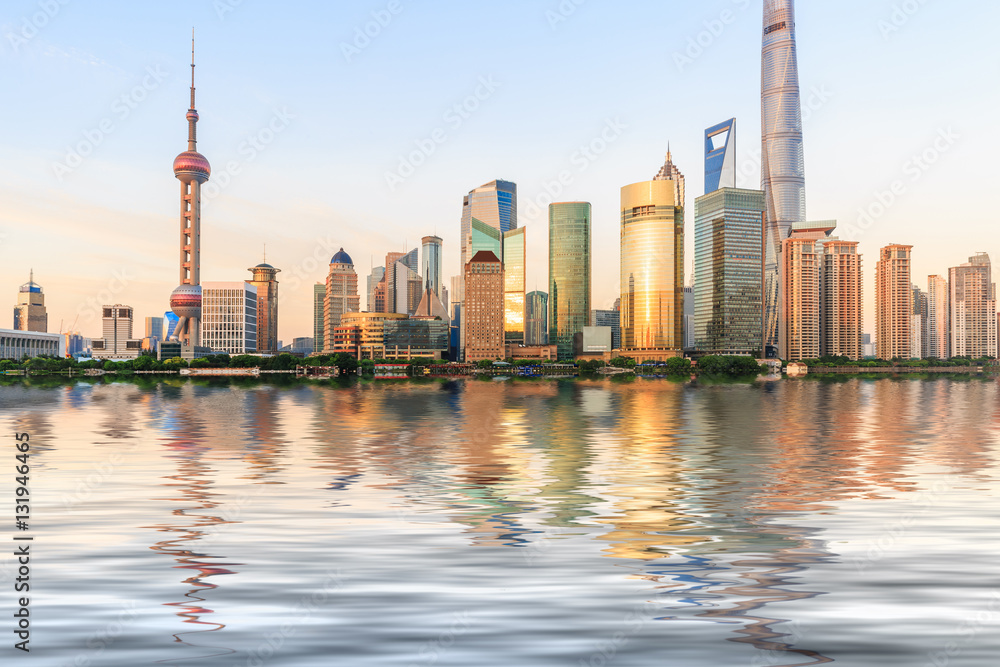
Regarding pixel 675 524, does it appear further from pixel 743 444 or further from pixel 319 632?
pixel 743 444

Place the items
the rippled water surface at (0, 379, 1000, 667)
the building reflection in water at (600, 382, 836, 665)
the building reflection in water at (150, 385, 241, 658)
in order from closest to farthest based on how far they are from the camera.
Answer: the rippled water surface at (0, 379, 1000, 667), the building reflection in water at (150, 385, 241, 658), the building reflection in water at (600, 382, 836, 665)

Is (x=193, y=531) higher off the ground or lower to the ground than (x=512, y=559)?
lower

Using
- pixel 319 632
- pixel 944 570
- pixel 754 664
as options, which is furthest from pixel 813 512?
pixel 319 632

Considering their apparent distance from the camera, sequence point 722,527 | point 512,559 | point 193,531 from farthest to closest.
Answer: point 722,527
point 193,531
point 512,559

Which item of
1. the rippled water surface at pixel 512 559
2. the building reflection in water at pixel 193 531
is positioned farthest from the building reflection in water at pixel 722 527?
the building reflection in water at pixel 193 531

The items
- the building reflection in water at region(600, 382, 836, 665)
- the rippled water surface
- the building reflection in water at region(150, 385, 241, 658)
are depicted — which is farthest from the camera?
the building reflection in water at region(600, 382, 836, 665)

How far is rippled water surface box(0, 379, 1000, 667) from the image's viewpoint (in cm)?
1477

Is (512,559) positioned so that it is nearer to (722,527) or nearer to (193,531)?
(722,527)

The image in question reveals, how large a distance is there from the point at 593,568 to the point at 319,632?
8.41 m

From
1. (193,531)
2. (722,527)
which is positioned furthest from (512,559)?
(193,531)

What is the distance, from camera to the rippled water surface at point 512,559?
1477 centimetres

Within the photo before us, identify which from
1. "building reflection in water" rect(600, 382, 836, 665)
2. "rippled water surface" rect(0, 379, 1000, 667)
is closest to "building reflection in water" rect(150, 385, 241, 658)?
"rippled water surface" rect(0, 379, 1000, 667)

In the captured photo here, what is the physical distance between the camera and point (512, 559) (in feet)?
70.5

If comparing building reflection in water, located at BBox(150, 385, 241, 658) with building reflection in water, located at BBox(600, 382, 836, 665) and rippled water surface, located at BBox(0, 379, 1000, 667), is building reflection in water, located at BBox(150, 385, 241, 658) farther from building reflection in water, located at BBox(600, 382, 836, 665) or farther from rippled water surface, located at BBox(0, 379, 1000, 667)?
building reflection in water, located at BBox(600, 382, 836, 665)
